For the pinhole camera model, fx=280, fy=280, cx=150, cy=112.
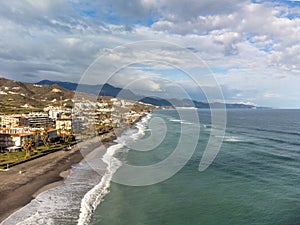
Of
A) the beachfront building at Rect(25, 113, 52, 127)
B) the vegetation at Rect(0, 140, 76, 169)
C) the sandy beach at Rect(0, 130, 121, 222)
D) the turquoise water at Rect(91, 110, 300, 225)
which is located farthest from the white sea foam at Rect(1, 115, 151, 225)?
the beachfront building at Rect(25, 113, 52, 127)

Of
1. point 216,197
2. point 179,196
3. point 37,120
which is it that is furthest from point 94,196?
point 37,120

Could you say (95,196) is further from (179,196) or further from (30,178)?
(30,178)

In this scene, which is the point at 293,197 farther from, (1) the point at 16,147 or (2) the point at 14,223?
(1) the point at 16,147

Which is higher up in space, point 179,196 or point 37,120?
point 37,120

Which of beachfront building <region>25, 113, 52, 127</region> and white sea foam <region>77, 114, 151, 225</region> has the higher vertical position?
Answer: beachfront building <region>25, 113, 52, 127</region>

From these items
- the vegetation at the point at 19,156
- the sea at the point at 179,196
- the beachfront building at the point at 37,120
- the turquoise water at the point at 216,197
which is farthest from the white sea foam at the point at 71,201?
the beachfront building at the point at 37,120

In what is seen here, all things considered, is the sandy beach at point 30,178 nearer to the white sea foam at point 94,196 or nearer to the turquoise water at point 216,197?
the white sea foam at point 94,196

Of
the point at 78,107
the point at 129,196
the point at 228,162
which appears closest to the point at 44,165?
the point at 129,196

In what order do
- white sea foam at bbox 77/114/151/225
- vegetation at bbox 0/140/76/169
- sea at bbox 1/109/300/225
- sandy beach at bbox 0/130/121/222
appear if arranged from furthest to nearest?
1. vegetation at bbox 0/140/76/169
2. sandy beach at bbox 0/130/121/222
3. sea at bbox 1/109/300/225
4. white sea foam at bbox 77/114/151/225

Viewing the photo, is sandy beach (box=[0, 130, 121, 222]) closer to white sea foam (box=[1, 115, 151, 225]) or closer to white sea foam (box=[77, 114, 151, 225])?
white sea foam (box=[1, 115, 151, 225])
